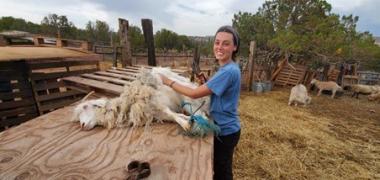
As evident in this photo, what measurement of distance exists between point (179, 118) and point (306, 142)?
4166 millimetres

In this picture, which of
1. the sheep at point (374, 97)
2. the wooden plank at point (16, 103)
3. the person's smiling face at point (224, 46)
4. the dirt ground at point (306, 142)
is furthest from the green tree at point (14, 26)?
the person's smiling face at point (224, 46)

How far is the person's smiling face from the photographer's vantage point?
1.62 meters

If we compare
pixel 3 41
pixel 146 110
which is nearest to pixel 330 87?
pixel 146 110

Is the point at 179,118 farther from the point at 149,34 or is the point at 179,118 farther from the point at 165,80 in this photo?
the point at 149,34

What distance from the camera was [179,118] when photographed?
1.59 meters

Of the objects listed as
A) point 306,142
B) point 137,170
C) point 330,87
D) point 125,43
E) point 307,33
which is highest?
point 307,33

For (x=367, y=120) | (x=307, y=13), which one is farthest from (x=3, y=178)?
(x=307, y=13)

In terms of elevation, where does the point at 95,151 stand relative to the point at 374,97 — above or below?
above

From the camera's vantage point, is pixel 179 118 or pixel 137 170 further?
pixel 179 118

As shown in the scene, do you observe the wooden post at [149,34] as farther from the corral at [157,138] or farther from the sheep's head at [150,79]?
the sheep's head at [150,79]

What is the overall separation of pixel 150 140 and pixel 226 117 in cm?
65

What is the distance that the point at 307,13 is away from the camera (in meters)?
15.4

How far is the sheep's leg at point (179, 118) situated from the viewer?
1515 mm

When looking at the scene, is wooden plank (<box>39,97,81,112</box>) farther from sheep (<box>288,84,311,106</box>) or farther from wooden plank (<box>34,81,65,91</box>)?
sheep (<box>288,84,311,106</box>)
